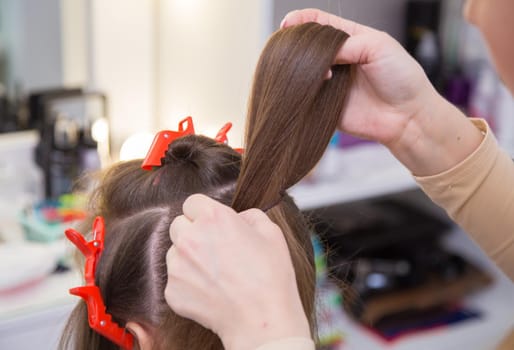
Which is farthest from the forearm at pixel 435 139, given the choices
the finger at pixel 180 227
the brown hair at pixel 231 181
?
the finger at pixel 180 227

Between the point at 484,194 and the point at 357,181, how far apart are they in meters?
0.69

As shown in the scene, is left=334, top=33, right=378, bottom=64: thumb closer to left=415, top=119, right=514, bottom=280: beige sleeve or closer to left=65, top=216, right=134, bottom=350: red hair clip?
left=415, top=119, right=514, bottom=280: beige sleeve

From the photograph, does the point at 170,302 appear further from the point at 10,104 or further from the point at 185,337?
the point at 10,104

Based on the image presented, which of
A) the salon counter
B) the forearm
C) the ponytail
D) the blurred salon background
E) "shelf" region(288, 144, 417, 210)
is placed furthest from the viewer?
"shelf" region(288, 144, 417, 210)

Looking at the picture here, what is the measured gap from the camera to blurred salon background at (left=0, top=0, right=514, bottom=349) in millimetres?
1460

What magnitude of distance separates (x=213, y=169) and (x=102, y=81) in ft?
2.98

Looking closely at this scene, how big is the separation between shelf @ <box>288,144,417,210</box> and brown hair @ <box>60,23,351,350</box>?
0.68 m

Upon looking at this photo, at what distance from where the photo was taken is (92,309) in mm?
813

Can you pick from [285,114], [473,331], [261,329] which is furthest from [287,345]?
[473,331]

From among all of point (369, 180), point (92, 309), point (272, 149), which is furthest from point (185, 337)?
point (369, 180)

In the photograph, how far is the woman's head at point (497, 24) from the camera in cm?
86

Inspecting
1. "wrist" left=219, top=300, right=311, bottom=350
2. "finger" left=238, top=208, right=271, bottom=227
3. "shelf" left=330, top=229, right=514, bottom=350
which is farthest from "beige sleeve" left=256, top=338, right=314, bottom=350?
"shelf" left=330, top=229, right=514, bottom=350

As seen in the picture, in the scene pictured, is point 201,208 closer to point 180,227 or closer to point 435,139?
point 180,227

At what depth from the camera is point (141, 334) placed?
0.87 m
